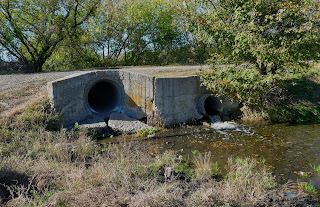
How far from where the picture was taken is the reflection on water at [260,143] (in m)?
6.66

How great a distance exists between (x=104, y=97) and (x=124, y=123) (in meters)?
3.21

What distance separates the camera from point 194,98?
1112cm

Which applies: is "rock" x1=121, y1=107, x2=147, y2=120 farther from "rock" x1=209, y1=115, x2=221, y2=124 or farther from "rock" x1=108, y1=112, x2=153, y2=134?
"rock" x1=209, y1=115, x2=221, y2=124

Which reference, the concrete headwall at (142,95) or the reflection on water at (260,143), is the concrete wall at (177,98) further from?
the reflection on water at (260,143)

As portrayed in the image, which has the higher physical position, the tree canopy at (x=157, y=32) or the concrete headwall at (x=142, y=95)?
the tree canopy at (x=157, y=32)

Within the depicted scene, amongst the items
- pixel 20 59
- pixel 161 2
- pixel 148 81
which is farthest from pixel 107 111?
pixel 161 2

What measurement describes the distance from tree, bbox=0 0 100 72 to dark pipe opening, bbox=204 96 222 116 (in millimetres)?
10548

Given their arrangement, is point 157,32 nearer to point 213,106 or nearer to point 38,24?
point 38,24

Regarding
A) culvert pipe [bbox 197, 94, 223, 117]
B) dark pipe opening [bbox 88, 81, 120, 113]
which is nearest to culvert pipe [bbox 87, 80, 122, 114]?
dark pipe opening [bbox 88, 81, 120, 113]

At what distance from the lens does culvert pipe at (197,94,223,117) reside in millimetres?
11172

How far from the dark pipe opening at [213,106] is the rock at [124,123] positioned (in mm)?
3675

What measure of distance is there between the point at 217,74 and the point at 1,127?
8423mm

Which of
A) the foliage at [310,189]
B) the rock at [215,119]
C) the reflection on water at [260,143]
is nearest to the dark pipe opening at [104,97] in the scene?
the reflection on water at [260,143]

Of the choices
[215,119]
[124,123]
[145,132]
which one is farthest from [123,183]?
[215,119]
